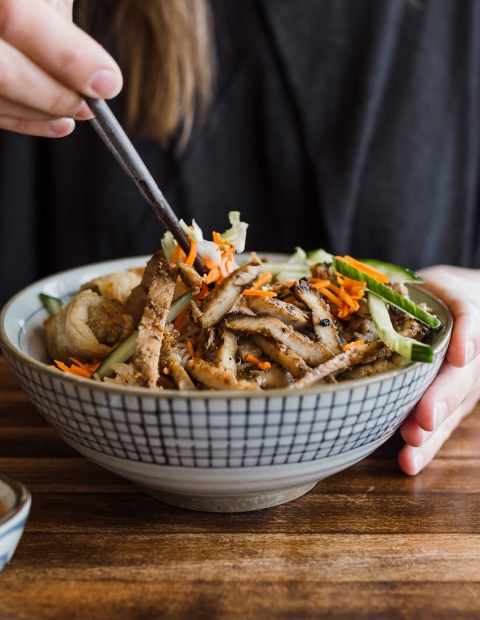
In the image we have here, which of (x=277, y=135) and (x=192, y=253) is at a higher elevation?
A: (x=192, y=253)

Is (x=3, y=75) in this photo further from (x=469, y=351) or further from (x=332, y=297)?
(x=469, y=351)

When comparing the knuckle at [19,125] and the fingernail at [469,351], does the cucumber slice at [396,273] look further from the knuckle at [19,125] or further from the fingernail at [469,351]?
the knuckle at [19,125]

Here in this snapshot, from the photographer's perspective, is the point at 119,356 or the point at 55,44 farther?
the point at 119,356

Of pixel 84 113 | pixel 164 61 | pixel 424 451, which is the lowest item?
pixel 424 451

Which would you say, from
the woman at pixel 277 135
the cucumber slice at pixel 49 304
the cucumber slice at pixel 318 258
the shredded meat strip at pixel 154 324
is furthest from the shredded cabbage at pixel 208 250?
the woman at pixel 277 135

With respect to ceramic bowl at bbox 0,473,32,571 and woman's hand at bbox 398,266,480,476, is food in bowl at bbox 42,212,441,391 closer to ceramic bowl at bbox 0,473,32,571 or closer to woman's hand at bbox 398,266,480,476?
woman's hand at bbox 398,266,480,476

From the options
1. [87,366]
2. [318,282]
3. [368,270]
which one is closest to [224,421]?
[87,366]
